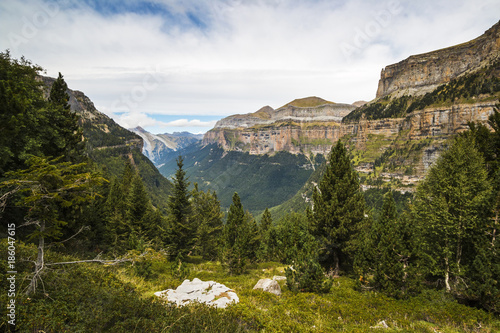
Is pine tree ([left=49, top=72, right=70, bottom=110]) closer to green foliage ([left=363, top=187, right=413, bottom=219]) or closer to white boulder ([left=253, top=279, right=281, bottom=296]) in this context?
white boulder ([left=253, top=279, right=281, bottom=296])

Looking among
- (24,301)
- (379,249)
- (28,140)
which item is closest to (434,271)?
(379,249)

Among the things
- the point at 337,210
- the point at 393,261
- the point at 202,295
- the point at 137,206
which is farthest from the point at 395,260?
the point at 137,206

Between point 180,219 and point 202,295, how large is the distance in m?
16.4

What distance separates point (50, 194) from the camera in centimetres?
763

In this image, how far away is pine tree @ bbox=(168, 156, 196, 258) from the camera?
2702cm

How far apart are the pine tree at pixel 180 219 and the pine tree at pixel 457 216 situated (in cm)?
2341

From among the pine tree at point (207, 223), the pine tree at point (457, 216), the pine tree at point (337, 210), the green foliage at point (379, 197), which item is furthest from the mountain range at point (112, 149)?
the green foliage at point (379, 197)

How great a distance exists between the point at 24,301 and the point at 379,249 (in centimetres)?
1907

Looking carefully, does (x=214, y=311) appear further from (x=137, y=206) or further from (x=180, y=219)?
(x=137, y=206)

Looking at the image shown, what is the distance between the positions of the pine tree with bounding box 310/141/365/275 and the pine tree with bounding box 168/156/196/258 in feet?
49.5

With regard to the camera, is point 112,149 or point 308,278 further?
point 112,149

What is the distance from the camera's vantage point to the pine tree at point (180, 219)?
27.0 meters

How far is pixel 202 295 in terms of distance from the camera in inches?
500

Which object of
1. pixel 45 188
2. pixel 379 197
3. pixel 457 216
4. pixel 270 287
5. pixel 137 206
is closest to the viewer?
pixel 45 188
